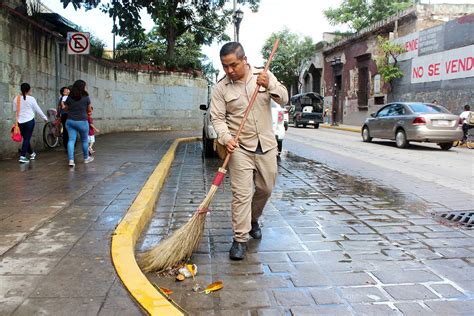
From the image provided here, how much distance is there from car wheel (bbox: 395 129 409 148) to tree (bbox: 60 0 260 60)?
7975mm

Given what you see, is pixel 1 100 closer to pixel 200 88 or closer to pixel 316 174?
pixel 316 174

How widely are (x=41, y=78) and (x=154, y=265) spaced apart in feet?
28.2

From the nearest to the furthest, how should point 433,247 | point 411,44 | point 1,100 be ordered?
1. point 433,247
2. point 1,100
3. point 411,44

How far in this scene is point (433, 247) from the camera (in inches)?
167

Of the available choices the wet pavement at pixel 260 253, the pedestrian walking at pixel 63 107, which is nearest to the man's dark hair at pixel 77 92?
the wet pavement at pixel 260 253

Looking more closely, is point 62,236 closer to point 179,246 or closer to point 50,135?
point 179,246

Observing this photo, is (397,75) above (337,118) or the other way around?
above

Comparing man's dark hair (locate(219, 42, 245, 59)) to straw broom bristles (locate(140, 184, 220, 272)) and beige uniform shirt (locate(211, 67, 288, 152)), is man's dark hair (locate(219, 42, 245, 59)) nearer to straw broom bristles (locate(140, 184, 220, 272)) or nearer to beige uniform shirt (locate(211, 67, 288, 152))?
beige uniform shirt (locate(211, 67, 288, 152))

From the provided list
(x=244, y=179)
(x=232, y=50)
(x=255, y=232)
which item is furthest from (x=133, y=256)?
(x=232, y=50)

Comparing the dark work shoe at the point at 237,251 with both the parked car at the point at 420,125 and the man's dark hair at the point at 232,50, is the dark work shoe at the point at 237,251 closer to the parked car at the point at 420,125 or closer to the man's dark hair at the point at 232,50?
the man's dark hair at the point at 232,50

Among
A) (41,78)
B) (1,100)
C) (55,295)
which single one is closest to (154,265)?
(55,295)

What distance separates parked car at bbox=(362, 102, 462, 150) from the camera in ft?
44.7

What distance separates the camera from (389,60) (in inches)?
1015

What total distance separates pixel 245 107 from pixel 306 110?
86.7 ft
